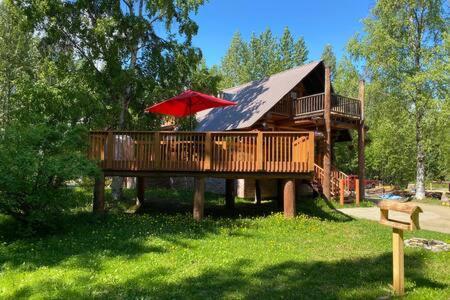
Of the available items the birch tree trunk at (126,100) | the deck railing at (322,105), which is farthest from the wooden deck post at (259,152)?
the deck railing at (322,105)

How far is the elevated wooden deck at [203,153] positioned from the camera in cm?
1088

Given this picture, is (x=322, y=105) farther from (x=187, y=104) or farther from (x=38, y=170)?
(x=38, y=170)

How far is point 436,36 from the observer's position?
23.8 meters

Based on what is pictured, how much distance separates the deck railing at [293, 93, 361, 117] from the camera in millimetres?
18438

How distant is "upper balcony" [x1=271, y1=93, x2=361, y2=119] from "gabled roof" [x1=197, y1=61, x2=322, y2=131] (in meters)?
0.71

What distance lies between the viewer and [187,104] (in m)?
13.1

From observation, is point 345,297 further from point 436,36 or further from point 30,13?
point 436,36

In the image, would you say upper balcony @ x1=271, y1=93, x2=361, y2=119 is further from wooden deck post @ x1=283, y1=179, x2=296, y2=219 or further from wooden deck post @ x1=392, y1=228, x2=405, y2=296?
wooden deck post @ x1=392, y1=228, x2=405, y2=296

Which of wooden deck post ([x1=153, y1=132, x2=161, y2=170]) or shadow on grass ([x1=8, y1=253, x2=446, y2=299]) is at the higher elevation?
wooden deck post ([x1=153, y1=132, x2=161, y2=170])

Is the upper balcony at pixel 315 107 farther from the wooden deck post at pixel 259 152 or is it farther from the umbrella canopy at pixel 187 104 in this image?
the wooden deck post at pixel 259 152

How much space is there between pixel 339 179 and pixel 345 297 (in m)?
13.1

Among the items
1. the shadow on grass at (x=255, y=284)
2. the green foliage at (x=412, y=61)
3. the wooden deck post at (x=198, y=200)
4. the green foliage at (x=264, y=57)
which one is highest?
the green foliage at (x=264, y=57)

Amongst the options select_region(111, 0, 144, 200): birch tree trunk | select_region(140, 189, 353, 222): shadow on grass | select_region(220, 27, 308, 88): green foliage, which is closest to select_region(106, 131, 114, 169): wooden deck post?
select_region(140, 189, 353, 222): shadow on grass

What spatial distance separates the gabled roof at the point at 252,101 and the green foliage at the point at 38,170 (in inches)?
344
